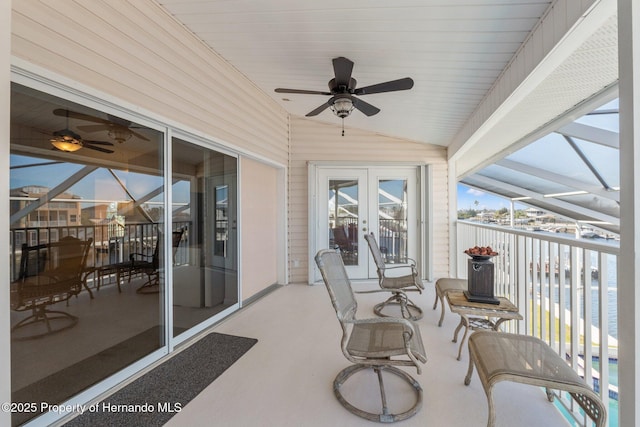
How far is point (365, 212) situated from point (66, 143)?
4.14 metres

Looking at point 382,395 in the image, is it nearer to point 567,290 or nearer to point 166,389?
point 166,389

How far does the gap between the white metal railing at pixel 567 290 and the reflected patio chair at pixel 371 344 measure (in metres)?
1.06

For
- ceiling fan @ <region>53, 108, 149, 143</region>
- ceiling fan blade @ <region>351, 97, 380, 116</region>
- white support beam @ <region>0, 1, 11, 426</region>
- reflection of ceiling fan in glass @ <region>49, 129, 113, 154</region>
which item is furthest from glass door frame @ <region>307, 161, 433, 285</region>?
white support beam @ <region>0, 1, 11, 426</region>

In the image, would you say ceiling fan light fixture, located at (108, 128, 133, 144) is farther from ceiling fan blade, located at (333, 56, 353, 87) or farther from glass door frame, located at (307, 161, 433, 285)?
glass door frame, located at (307, 161, 433, 285)

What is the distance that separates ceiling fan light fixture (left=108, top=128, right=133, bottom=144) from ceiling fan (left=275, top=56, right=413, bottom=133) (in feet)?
4.48

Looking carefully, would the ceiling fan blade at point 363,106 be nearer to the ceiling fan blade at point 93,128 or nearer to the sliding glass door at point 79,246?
the sliding glass door at point 79,246

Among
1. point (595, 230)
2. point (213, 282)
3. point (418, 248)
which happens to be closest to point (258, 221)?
point (213, 282)

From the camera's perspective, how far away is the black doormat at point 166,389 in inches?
68.4

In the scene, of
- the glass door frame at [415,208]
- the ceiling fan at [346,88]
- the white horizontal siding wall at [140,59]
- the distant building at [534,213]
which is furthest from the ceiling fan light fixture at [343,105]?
the distant building at [534,213]

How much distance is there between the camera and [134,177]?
2.25m

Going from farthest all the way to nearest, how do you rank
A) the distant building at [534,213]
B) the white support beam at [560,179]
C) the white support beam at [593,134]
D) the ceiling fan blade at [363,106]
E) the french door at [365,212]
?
1. the distant building at [534,213]
2. the french door at [365,212]
3. the white support beam at [560,179]
4. the white support beam at [593,134]
5. the ceiling fan blade at [363,106]

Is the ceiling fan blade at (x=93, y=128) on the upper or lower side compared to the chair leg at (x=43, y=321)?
upper

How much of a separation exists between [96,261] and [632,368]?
3.26 metres

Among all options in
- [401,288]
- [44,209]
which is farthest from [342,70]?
[401,288]
